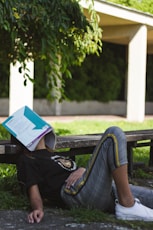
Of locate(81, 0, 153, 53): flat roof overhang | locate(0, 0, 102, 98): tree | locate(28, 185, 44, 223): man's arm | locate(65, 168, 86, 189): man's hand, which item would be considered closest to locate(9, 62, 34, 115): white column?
locate(81, 0, 153, 53): flat roof overhang

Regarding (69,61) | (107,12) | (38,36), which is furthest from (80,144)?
(107,12)

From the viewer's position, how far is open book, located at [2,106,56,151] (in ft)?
12.2

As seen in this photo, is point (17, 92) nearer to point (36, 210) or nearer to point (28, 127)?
point (28, 127)

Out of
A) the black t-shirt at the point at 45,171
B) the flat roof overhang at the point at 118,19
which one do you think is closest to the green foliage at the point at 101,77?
the flat roof overhang at the point at 118,19

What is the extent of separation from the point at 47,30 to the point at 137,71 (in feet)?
28.7

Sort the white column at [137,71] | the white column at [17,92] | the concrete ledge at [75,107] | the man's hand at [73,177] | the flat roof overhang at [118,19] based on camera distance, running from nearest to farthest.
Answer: the man's hand at [73,177]
the white column at [17,92]
the flat roof overhang at [118,19]
the white column at [137,71]
the concrete ledge at [75,107]

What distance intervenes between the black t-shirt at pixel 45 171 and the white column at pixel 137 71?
1263cm

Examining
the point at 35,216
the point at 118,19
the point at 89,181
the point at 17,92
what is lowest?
the point at 35,216

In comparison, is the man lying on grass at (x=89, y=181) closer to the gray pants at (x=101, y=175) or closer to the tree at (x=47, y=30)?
the gray pants at (x=101, y=175)

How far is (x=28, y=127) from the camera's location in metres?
3.72

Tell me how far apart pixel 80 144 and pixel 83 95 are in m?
14.4

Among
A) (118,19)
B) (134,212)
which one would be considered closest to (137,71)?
(118,19)

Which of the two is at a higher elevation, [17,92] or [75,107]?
[17,92]

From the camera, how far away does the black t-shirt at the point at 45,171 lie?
366 centimetres
